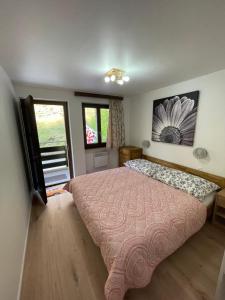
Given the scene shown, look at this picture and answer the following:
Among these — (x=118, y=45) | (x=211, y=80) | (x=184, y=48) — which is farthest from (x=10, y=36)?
(x=211, y=80)

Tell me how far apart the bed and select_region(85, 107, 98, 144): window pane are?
1.57 meters

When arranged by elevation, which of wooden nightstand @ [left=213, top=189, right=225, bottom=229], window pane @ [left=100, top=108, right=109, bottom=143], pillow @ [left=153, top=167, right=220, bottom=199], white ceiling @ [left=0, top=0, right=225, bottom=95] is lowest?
wooden nightstand @ [left=213, top=189, right=225, bottom=229]

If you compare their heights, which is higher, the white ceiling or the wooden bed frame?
the white ceiling

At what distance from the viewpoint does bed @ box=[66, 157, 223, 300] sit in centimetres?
105

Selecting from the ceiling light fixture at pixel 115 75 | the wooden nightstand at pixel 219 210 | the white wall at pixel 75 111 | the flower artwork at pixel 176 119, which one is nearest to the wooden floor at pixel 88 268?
the wooden nightstand at pixel 219 210

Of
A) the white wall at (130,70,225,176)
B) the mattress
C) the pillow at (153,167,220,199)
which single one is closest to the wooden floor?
the mattress

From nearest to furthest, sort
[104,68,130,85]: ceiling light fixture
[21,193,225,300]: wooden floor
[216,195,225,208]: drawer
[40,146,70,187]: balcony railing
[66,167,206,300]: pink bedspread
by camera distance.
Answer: [66,167,206,300]: pink bedspread → [21,193,225,300]: wooden floor → [216,195,225,208]: drawer → [104,68,130,85]: ceiling light fixture → [40,146,70,187]: balcony railing

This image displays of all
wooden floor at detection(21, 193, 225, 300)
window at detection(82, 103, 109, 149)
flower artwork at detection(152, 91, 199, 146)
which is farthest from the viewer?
window at detection(82, 103, 109, 149)

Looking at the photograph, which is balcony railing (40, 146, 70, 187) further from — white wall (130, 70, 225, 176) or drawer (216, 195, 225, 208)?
drawer (216, 195, 225, 208)

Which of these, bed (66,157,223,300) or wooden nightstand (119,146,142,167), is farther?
wooden nightstand (119,146,142,167)

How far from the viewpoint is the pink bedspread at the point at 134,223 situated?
3.45 ft

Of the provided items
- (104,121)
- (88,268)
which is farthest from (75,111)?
(88,268)

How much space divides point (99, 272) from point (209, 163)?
229 cm

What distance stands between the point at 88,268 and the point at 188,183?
1751mm
